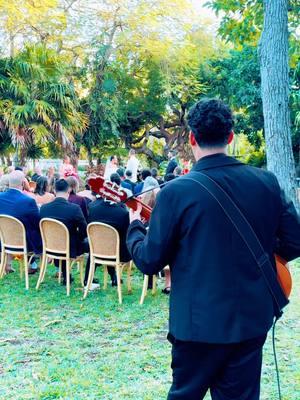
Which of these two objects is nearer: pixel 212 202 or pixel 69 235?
pixel 212 202

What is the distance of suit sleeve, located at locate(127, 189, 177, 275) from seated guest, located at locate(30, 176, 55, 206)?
6.16 meters

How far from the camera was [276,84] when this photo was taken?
5.30 m

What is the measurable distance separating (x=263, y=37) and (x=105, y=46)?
19.5 m

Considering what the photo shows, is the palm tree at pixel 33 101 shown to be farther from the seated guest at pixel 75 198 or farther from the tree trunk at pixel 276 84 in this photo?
the tree trunk at pixel 276 84

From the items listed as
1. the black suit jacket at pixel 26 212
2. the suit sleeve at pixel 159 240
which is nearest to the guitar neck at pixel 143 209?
the suit sleeve at pixel 159 240

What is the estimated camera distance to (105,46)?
23609mm

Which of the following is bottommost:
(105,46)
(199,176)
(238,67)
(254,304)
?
(254,304)

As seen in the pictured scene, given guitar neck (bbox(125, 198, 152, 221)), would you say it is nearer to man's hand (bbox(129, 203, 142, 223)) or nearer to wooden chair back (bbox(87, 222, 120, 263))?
man's hand (bbox(129, 203, 142, 223))

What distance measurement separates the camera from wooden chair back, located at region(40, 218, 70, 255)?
6.02 m

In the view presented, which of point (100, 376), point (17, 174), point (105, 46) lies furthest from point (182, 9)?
point (100, 376)

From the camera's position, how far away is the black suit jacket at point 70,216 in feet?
20.5

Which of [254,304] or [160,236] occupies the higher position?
[160,236]

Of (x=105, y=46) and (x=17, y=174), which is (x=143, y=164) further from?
(x=17, y=174)

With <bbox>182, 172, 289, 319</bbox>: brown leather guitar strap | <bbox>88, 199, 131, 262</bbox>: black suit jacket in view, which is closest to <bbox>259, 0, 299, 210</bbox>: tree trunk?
<bbox>88, 199, 131, 262</bbox>: black suit jacket
